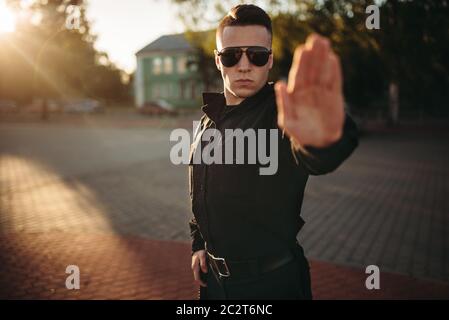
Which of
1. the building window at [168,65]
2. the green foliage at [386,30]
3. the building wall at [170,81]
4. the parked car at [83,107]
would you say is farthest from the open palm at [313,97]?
the building window at [168,65]

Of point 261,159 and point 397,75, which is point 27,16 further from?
point 397,75

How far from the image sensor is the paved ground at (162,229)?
4.14 m

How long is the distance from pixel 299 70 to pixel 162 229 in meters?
5.49

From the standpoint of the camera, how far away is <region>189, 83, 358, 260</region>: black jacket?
1.52m

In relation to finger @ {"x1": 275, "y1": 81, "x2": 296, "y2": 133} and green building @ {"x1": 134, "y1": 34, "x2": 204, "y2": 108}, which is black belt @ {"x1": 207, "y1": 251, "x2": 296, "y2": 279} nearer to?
finger @ {"x1": 275, "y1": 81, "x2": 296, "y2": 133}

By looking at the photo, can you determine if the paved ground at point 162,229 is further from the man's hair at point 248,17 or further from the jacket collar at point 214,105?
the man's hair at point 248,17

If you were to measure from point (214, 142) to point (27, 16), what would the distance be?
519 centimetres

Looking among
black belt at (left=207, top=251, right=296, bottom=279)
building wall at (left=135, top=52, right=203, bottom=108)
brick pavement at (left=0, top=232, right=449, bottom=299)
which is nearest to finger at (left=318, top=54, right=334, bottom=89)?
black belt at (left=207, top=251, right=296, bottom=279)

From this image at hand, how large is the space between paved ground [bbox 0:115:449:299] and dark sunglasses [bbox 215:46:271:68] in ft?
9.62

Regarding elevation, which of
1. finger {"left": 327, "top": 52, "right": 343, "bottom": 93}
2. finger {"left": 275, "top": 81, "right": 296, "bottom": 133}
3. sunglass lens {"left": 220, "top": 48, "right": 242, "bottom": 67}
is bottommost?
finger {"left": 275, "top": 81, "right": 296, "bottom": 133}

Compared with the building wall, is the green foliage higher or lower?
lower

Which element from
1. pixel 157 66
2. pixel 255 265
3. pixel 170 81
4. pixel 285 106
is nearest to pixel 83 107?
pixel 170 81

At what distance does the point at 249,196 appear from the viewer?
1.57 m
